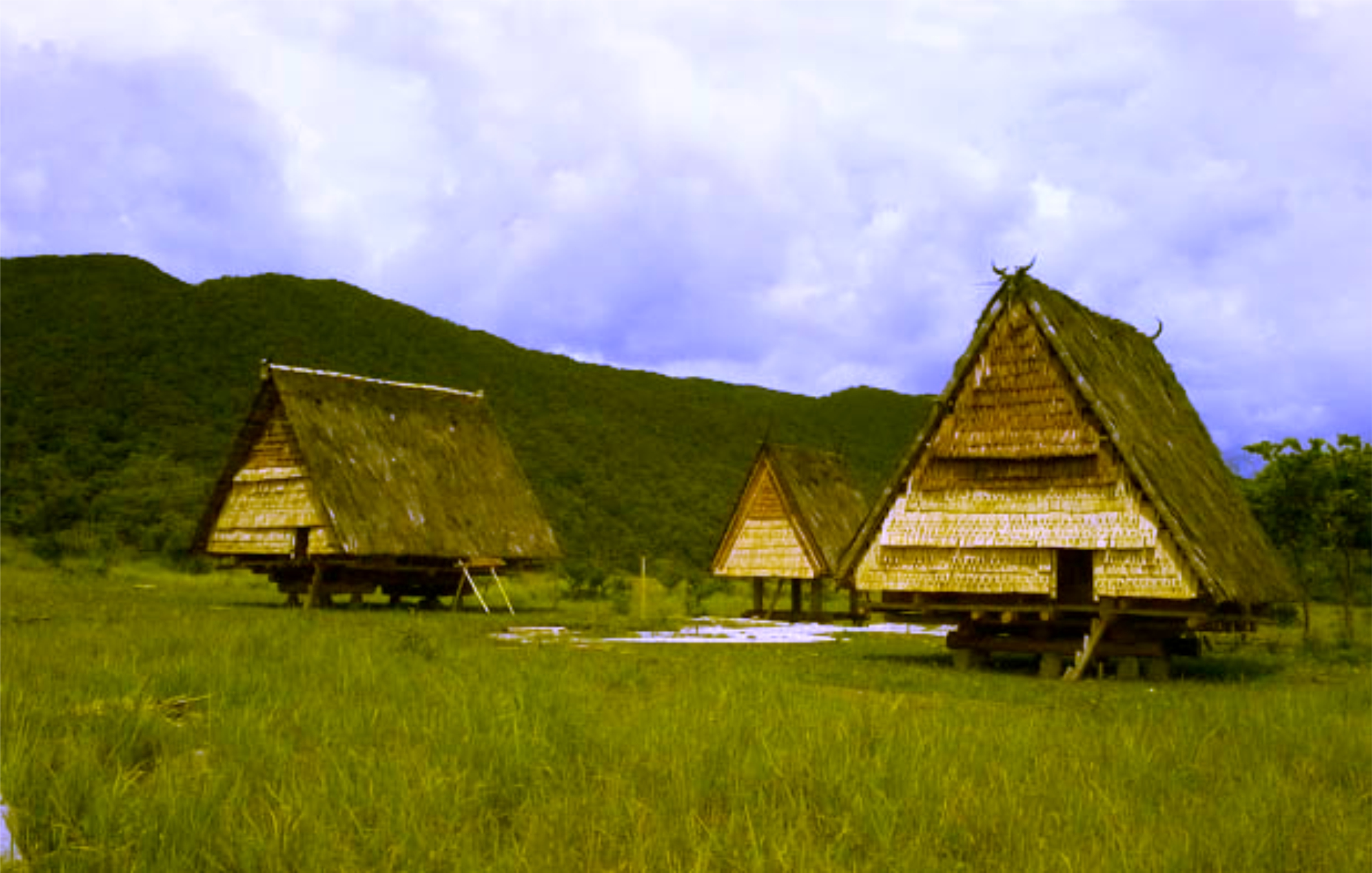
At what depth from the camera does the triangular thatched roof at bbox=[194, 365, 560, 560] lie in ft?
82.4

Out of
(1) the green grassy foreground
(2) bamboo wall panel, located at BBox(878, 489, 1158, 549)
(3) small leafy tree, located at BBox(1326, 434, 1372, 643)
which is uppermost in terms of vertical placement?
(3) small leafy tree, located at BBox(1326, 434, 1372, 643)

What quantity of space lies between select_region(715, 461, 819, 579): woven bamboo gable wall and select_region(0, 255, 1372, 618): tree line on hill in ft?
19.4

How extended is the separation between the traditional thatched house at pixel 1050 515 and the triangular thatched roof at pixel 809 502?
10.4 m

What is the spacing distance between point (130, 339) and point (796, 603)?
151 feet

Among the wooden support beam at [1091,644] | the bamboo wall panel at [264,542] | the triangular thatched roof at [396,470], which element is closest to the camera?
the wooden support beam at [1091,644]

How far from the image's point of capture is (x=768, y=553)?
95.3 feet

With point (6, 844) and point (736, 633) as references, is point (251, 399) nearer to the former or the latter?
point (736, 633)

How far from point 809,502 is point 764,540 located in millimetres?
1447

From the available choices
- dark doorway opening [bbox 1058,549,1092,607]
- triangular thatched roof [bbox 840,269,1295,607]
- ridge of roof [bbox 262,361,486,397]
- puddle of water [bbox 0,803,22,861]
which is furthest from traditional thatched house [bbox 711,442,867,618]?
puddle of water [bbox 0,803,22,861]

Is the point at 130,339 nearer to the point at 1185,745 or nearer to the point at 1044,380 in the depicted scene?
the point at 1044,380

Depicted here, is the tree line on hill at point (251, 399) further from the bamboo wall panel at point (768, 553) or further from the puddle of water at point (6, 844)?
the puddle of water at point (6, 844)

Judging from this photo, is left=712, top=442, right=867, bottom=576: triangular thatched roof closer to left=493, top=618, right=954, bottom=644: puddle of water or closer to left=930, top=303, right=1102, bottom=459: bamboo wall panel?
left=493, top=618, right=954, bottom=644: puddle of water

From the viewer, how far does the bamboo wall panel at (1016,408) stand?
15422mm

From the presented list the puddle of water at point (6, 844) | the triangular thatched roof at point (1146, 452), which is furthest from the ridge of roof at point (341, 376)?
the puddle of water at point (6, 844)
